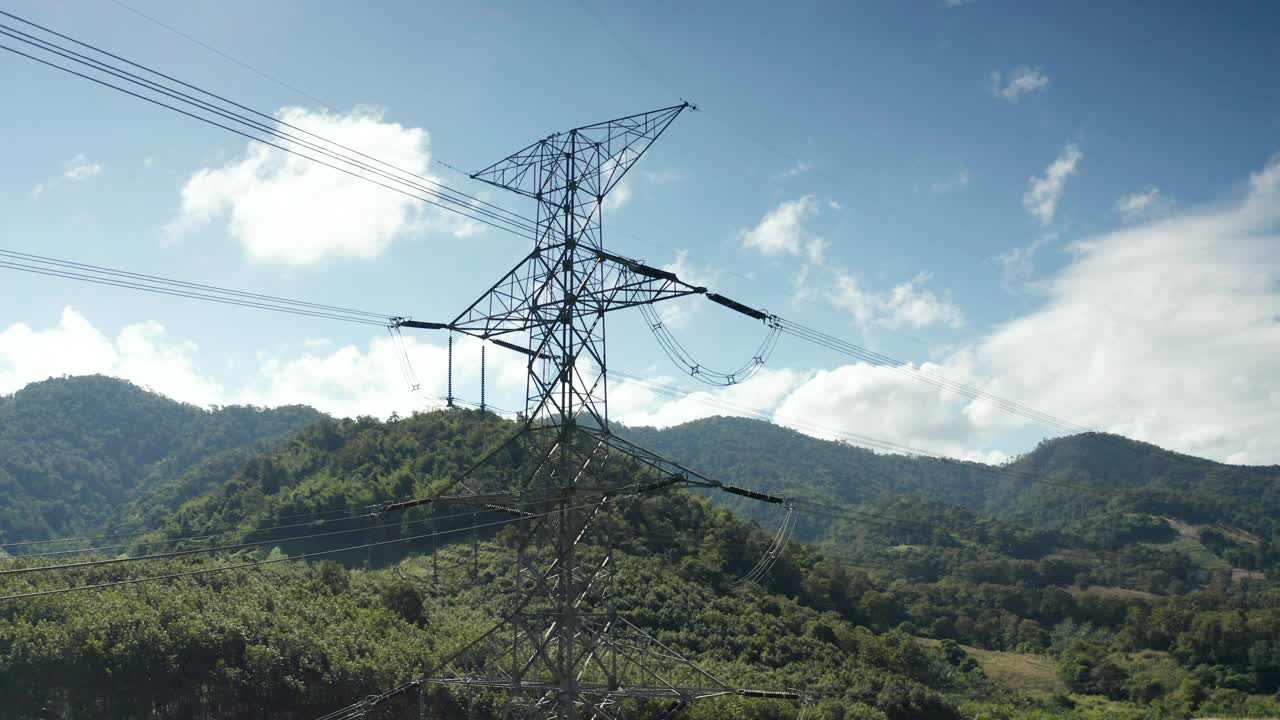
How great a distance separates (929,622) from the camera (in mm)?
106938

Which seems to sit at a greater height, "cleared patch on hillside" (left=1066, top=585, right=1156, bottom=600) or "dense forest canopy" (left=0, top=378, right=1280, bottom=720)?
"dense forest canopy" (left=0, top=378, right=1280, bottom=720)

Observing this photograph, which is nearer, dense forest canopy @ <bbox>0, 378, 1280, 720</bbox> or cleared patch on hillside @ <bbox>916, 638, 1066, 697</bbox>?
dense forest canopy @ <bbox>0, 378, 1280, 720</bbox>

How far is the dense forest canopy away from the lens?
33969 mm

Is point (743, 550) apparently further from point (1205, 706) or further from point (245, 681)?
point (245, 681)

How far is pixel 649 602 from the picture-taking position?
61.3 meters

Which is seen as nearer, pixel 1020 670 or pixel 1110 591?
pixel 1020 670

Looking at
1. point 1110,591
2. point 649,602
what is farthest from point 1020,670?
point 1110,591

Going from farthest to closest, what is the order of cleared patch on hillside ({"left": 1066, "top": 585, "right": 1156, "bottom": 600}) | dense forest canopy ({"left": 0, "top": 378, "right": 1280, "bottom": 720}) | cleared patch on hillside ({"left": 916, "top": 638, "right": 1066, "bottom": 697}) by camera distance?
cleared patch on hillside ({"left": 1066, "top": 585, "right": 1156, "bottom": 600}) < cleared patch on hillside ({"left": 916, "top": 638, "right": 1066, "bottom": 697}) < dense forest canopy ({"left": 0, "top": 378, "right": 1280, "bottom": 720})

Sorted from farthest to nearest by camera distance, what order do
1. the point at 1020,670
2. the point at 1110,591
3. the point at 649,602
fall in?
the point at 1110,591 < the point at 1020,670 < the point at 649,602

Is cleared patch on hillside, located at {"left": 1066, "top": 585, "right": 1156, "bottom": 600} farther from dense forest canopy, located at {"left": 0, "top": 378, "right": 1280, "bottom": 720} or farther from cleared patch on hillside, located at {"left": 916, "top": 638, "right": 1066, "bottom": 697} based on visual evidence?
cleared patch on hillside, located at {"left": 916, "top": 638, "right": 1066, "bottom": 697}

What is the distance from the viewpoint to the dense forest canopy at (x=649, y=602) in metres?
34.0

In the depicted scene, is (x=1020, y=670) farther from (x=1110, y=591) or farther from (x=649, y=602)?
(x=1110, y=591)

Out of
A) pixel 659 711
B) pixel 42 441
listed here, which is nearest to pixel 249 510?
pixel 659 711

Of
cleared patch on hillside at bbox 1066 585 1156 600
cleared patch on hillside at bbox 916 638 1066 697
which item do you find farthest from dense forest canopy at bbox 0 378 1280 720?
cleared patch on hillside at bbox 1066 585 1156 600
